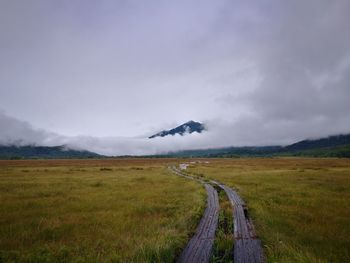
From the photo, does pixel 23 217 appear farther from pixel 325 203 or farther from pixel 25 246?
pixel 325 203

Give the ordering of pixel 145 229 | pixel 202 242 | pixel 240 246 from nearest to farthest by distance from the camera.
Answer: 1. pixel 240 246
2. pixel 202 242
3. pixel 145 229

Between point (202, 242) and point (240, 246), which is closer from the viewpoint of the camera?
point (240, 246)

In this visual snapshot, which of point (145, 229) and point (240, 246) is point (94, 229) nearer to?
point (145, 229)

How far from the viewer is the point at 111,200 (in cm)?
2023

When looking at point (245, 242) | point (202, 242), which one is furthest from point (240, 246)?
point (202, 242)

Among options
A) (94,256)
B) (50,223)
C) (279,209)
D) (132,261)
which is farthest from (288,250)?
(50,223)

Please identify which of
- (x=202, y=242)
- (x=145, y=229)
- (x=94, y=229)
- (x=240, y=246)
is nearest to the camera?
Result: (x=240, y=246)

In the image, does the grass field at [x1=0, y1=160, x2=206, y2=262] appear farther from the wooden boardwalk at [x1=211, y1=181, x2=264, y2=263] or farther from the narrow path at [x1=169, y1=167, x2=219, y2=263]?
the wooden boardwalk at [x1=211, y1=181, x2=264, y2=263]

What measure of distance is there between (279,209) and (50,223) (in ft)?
47.6

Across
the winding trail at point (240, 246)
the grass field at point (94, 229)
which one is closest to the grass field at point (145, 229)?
the grass field at point (94, 229)

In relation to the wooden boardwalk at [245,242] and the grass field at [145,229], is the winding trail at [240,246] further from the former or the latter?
the grass field at [145,229]

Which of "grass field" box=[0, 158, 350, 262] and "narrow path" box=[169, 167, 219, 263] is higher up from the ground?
"narrow path" box=[169, 167, 219, 263]

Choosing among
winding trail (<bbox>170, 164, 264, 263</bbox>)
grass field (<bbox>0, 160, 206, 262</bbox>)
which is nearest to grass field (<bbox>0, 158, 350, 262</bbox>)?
grass field (<bbox>0, 160, 206, 262</bbox>)

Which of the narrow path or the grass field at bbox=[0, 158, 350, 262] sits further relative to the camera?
the grass field at bbox=[0, 158, 350, 262]
